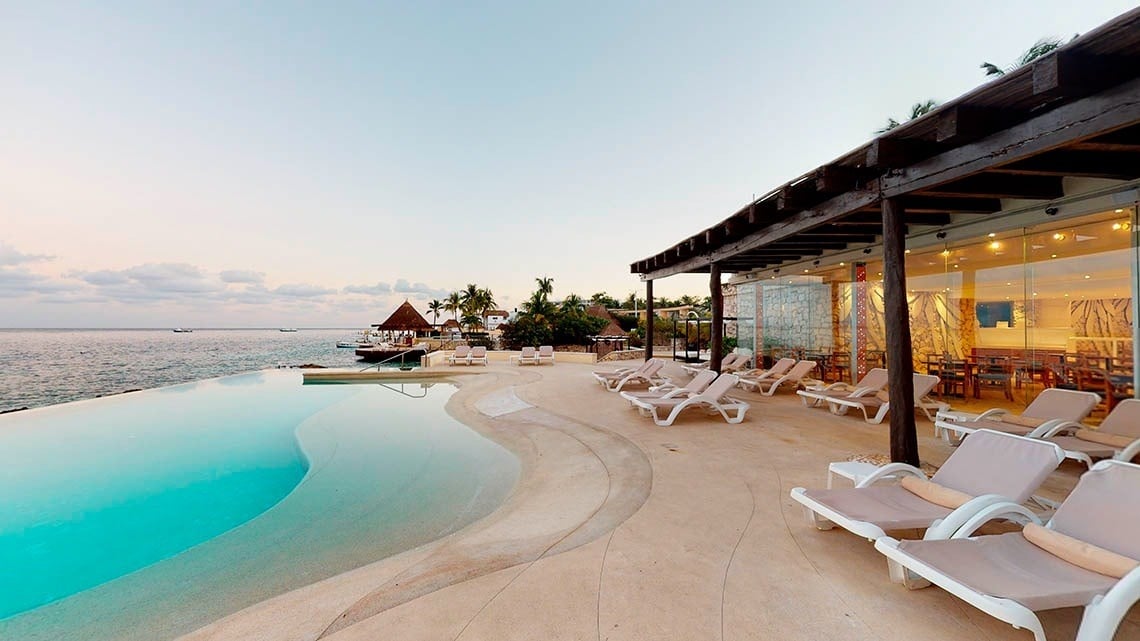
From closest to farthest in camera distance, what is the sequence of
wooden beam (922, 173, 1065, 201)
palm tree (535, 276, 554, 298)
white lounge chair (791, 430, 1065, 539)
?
white lounge chair (791, 430, 1065, 539) < wooden beam (922, 173, 1065, 201) < palm tree (535, 276, 554, 298)

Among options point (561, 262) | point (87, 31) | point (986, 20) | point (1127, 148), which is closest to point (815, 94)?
point (986, 20)

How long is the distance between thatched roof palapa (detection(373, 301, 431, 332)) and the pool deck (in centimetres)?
2844

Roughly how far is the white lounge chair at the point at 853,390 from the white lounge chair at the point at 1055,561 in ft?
17.0

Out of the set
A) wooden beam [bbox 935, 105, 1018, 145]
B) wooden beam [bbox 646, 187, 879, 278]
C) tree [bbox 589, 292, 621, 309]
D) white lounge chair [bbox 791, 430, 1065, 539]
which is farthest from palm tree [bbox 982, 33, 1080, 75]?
tree [bbox 589, 292, 621, 309]

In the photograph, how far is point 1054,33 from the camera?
15.0 meters

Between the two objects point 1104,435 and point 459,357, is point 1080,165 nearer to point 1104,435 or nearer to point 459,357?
point 1104,435

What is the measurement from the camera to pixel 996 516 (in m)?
2.57

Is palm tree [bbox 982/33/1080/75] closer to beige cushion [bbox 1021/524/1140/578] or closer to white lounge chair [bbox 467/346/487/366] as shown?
beige cushion [bbox 1021/524/1140/578]

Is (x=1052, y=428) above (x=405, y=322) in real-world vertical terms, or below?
below

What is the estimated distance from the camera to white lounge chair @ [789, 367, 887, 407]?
7434 millimetres

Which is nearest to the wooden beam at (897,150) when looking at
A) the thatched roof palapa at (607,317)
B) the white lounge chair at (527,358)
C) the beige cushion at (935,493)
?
the beige cushion at (935,493)

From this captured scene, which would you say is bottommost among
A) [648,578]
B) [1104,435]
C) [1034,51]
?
[648,578]

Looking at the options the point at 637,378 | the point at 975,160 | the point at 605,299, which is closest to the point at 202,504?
the point at 637,378

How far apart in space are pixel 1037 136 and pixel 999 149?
278mm
